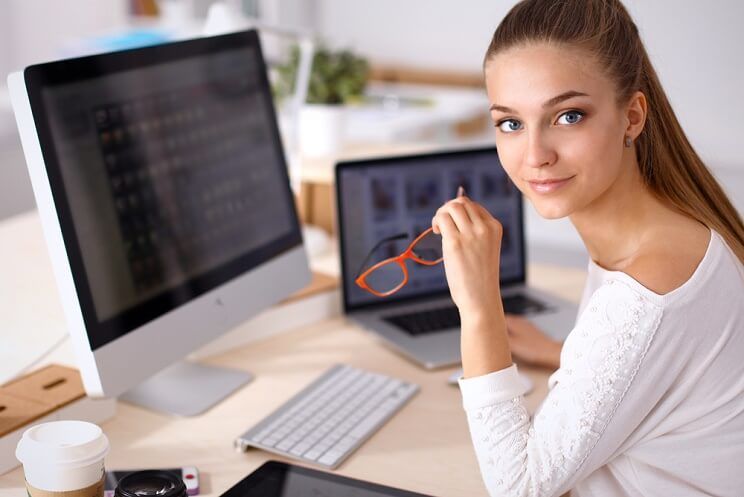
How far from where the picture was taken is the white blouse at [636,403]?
95 cm

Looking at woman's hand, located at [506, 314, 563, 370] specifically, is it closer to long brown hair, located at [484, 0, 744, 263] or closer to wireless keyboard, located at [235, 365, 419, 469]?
wireless keyboard, located at [235, 365, 419, 469]

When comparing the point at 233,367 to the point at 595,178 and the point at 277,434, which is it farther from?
the point at 595,178

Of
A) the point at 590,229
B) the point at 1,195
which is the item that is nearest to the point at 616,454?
the point at 590,229

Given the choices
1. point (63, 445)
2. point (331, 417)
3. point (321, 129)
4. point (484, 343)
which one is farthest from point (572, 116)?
point (321, 129)

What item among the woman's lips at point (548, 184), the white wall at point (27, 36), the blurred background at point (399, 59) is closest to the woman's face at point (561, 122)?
the woman's lips at point (548, 184)

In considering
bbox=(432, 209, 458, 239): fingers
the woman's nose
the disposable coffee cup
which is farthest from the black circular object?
the woman's nose

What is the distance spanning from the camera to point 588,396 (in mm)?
943

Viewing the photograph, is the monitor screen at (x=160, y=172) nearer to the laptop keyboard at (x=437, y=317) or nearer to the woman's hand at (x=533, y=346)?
the laptop keyboard at (x=437, y=317)

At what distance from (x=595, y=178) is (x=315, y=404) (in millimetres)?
505

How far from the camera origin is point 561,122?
1010 millimetres

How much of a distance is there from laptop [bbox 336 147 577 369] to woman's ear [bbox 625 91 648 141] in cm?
56

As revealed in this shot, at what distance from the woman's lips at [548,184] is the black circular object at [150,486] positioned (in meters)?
0.50

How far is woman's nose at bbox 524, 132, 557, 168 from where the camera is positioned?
1.01m

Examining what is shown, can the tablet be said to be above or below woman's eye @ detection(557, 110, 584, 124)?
below
